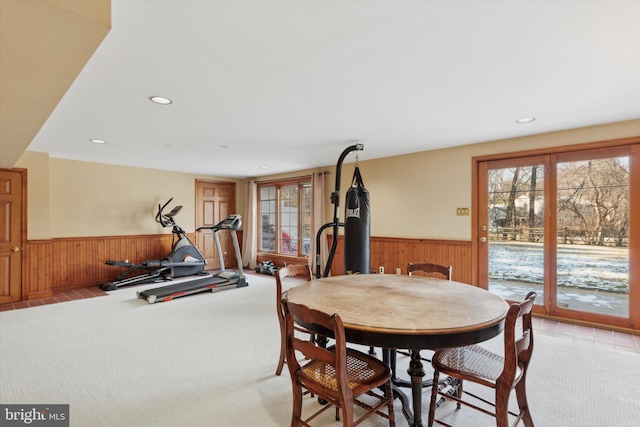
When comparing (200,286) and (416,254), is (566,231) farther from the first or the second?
(200,286)

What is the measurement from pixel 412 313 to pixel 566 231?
3319mm

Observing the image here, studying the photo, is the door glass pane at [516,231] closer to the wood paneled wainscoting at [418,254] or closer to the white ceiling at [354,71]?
the wood paneled wainscoting at [418,254]

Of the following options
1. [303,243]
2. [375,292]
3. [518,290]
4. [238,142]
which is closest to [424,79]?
[375,292]

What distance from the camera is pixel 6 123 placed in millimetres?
2701

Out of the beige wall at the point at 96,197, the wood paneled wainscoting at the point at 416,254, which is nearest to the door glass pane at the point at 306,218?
the wood paneled wainscoting at the point at 416,254

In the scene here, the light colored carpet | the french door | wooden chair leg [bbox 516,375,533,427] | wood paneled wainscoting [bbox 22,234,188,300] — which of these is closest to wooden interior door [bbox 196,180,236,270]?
wood paneled wainscoting [bbox 22,234,188,300]

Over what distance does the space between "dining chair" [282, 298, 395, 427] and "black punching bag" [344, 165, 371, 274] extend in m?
2.06

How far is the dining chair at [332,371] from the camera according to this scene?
1471mm

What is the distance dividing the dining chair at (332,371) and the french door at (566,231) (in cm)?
335

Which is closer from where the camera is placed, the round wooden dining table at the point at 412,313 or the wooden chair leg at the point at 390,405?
the round wooden dining table at the point at 412,313

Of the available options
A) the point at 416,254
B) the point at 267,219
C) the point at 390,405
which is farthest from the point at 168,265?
the point at 390,405

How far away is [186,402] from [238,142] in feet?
10.5

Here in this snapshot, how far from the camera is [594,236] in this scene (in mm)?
3709

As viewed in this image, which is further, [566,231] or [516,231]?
[516,231]
